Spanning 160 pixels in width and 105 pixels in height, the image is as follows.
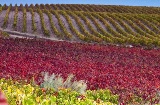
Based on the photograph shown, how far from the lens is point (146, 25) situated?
192ft

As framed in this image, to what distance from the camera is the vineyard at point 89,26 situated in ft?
148

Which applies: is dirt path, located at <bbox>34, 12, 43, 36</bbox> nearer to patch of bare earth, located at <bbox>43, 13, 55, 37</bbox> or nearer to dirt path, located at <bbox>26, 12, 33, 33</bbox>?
dirt path, located at <bbox>26, 12, 33, 33</bbox>

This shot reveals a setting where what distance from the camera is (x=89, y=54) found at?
89.4ft

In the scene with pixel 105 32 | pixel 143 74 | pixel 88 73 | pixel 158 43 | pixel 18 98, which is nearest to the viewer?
pixel 18 98

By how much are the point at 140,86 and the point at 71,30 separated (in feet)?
115

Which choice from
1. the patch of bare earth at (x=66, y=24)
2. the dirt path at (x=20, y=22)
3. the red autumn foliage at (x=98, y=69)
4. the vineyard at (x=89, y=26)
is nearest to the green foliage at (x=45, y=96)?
the red autumn foliage at (x=98, y=69)

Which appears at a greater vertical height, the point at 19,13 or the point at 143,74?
the point at 19,13

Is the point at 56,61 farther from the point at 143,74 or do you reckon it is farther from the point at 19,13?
the point at 19,13

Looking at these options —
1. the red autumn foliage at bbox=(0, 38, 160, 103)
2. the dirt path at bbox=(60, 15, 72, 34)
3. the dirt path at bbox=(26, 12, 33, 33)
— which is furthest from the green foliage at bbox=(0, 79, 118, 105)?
the dirt path at bbox=(60, 15, 72, 34)

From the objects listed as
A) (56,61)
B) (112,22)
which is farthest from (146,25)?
(56,61)

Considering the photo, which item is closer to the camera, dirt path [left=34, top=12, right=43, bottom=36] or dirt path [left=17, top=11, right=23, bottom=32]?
dirt path [left=34, top=12, right=43, bottom=36]

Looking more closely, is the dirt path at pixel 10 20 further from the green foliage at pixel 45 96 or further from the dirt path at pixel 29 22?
the green foliage at pixel 45 96

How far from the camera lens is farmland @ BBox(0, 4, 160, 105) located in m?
16.3

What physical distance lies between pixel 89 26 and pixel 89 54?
2722cm
